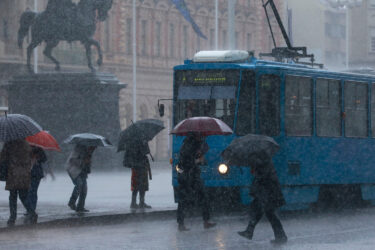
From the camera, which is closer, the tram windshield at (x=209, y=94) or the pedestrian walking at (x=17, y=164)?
the pedestrian walking at (x=17, y=164)

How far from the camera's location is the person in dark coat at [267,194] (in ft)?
52.6

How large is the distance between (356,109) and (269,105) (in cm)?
289

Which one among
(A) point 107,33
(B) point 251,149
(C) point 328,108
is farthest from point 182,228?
(A) point 107,33

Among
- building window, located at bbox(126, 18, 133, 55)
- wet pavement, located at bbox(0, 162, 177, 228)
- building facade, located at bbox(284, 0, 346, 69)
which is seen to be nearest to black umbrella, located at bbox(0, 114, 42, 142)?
wet pavement, located at bbox(0, 162, 177, 228)

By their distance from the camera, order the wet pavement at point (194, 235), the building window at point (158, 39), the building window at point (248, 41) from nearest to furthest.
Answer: the wet pavement at point (194, 235) < the building window at point (158, 39) < the building window at point (248, 41)

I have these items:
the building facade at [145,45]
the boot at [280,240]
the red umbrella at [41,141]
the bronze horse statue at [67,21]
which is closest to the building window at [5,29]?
the building facade at [145,45]

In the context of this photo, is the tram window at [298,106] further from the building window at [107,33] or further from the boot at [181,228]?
the building window at [107,33]

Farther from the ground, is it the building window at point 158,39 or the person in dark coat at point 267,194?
the building window at point 158,39

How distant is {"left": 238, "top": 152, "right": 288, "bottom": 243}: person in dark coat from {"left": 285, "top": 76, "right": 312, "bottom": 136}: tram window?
17.1 ft

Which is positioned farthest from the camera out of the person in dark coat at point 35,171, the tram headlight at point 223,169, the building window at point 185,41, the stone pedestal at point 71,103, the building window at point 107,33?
the building window at point 185,41

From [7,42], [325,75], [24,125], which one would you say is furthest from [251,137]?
[7,42]

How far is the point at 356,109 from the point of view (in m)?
23.3

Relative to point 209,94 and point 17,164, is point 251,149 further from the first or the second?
point 209,94

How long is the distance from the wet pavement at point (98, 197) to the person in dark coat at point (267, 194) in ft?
13.2
